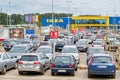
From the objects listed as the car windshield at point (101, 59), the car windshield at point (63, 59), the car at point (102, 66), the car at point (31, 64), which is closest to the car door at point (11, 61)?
the car at point (31, 64)

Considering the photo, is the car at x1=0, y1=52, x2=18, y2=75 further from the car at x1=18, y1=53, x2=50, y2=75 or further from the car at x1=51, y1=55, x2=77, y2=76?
the car at x1=51, y1=55, x2=77, y2=76

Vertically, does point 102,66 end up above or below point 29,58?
below

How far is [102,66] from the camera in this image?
72.2 ft

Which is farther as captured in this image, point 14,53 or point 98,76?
point 14,53

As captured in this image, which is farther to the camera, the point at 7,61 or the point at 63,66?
the point at 7,61

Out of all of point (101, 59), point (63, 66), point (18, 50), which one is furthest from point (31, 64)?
point (18, 50)

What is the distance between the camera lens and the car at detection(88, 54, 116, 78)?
867 inches

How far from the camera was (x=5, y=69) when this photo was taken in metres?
25.2

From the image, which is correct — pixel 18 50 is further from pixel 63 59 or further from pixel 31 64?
pixel 63 59

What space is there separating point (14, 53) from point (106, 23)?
6801cm

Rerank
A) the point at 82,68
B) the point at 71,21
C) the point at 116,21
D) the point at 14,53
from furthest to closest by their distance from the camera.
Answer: the point at 71,21 → the point at 116,21 → the point at 14,53 → the point at 82,68

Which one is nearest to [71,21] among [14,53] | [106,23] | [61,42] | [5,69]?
[106,23]

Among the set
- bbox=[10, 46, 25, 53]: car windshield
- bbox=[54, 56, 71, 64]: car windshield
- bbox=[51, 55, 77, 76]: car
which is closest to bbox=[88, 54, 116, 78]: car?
bbox=[51, 55, 77, 76]: car

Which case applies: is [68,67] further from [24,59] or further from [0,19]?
[0,19]
